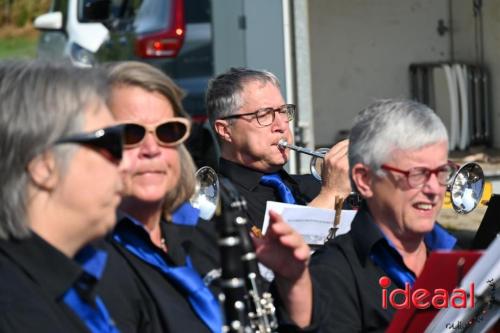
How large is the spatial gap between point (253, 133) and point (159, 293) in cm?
163

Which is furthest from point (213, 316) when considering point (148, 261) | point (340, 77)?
point (340, 77)

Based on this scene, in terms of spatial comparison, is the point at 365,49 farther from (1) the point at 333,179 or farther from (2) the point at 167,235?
(2) the point at 167,235

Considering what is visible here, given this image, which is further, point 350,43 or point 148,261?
point 350,43

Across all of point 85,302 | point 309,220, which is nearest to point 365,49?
point 309,220

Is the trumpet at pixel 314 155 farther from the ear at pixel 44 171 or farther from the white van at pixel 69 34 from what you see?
the white van at pixel 69 34

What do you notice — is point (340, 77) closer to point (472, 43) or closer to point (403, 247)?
point (472, 43)

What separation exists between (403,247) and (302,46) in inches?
133

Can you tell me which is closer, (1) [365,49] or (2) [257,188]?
(2) [257,188]

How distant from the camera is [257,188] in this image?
4.42 metres

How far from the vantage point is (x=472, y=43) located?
7.93 meters

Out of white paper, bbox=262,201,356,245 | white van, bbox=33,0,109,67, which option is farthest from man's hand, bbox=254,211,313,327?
white van, bbox=33,0,109,67

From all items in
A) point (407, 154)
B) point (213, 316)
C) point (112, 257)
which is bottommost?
point (213, 316)

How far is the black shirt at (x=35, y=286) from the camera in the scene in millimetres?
2133

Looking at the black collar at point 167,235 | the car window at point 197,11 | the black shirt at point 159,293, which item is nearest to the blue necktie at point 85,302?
the black shirt at point 159,293
